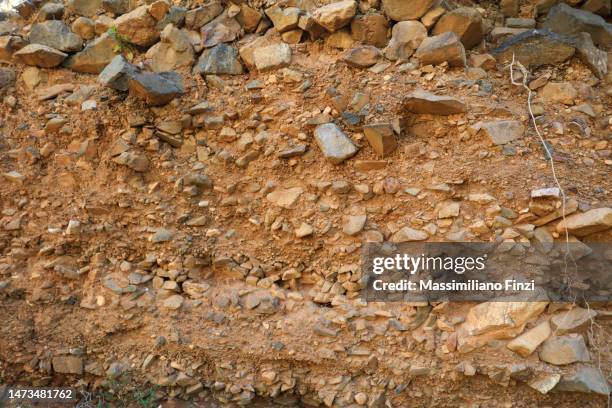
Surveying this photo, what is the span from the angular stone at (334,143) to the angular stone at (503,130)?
2.84 ft

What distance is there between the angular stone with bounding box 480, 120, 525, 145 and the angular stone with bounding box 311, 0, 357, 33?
4.13 feet

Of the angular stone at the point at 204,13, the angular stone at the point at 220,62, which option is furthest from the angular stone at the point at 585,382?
the angular stone at the point at 204,13

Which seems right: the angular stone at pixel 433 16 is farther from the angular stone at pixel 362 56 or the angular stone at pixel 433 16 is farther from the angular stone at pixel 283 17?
the angular stone at pixel 283 17

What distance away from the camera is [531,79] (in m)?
3.48

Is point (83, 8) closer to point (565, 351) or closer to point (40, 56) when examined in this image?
point (40, 56)

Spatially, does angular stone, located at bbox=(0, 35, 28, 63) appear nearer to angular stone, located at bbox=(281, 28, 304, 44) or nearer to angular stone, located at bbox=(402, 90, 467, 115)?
angular stone, located at bbox=(281, 28, 304, 44)

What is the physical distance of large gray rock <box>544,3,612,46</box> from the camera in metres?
3.57

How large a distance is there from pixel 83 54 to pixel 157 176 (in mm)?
1355

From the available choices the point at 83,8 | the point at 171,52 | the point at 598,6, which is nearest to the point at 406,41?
the point at 598,6

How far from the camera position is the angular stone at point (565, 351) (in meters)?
2.67

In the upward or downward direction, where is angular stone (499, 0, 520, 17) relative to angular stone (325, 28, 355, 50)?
upward

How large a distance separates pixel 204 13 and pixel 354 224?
2.21 meters

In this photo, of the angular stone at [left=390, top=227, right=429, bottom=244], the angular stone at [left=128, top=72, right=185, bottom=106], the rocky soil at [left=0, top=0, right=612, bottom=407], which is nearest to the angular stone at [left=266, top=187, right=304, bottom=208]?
the rocky soil at [left=0, top=0, right=612, bottom=407]

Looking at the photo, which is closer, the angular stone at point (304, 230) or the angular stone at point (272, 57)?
the angular stone at point (304, 230)
